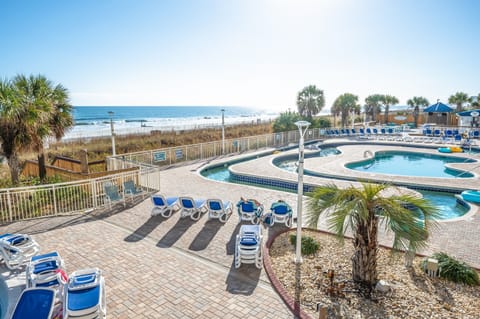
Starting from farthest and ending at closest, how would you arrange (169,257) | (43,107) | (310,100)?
(310,100) → (43,107) → (169,257)

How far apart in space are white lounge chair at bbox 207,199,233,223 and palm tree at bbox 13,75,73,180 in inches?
258

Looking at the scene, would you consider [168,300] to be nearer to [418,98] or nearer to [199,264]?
[199,264]

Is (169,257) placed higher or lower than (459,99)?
lower

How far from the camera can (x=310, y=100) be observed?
3117 cm

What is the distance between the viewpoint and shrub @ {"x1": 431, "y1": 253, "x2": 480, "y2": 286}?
5148 millimetres

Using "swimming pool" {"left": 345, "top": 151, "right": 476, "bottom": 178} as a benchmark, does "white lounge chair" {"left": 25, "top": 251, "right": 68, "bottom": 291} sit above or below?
above

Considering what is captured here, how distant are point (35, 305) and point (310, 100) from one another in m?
30.3

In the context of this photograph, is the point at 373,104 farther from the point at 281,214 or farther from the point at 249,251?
the point at 249,251

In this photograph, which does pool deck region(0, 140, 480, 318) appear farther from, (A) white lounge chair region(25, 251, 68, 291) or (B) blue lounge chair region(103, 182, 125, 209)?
(A) white lounge chair region(25, 251, 68, 291)

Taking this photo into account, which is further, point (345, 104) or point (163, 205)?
point (345, 104)

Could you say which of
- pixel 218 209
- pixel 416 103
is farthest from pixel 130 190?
pixel 416 103

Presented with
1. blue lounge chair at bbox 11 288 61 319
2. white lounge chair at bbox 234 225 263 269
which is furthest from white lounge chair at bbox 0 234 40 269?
white lounge chair at bbox 234 225 263 269

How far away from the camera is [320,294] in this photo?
15.7 feet

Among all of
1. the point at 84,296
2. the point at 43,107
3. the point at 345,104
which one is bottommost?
the point at 84,296
